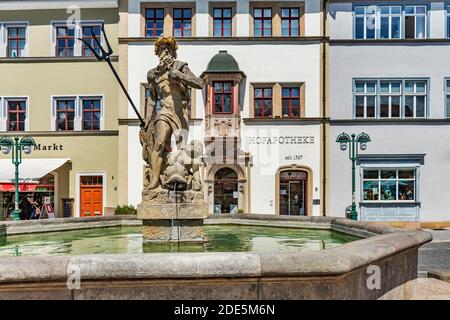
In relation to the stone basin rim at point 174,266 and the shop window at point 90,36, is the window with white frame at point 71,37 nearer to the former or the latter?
the shop window at point 90,36

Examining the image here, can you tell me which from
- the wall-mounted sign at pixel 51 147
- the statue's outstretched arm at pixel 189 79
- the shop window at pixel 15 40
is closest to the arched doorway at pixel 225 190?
the wall-mounted sign at pixel 51 147

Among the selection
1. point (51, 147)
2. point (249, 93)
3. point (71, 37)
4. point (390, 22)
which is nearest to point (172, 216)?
point (249, 93)

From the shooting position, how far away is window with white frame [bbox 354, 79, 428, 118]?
23.7 meters

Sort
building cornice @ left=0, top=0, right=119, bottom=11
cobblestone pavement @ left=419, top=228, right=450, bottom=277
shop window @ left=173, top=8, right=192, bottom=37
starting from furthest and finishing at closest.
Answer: building cornice @ left=0, top=0, right=119, bottom=11, shop window @ left=173, top=8, right=192, bottom=37, cobblestone pavement @ left=419, top=228, right=450, bottom=277

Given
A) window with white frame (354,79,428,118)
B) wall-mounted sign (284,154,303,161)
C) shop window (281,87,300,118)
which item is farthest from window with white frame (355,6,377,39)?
wall-mounted sign (284,154,303,161)

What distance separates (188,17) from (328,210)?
1266 centimetres

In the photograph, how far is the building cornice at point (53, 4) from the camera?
24609mm

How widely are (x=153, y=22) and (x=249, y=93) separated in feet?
21.2

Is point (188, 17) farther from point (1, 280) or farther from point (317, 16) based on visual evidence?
point (1, 280)

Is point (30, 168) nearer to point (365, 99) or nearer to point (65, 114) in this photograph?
point (65, 114)

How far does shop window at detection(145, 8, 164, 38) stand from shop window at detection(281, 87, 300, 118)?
7.49 meters

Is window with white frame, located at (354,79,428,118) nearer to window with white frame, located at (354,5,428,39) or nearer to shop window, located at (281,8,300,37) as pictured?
window with white frame, located at (354,5,428,39)

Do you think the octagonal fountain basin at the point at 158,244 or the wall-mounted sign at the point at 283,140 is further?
the wall-mounted sign at the point at 283,140

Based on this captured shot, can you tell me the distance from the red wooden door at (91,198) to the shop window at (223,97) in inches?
306
